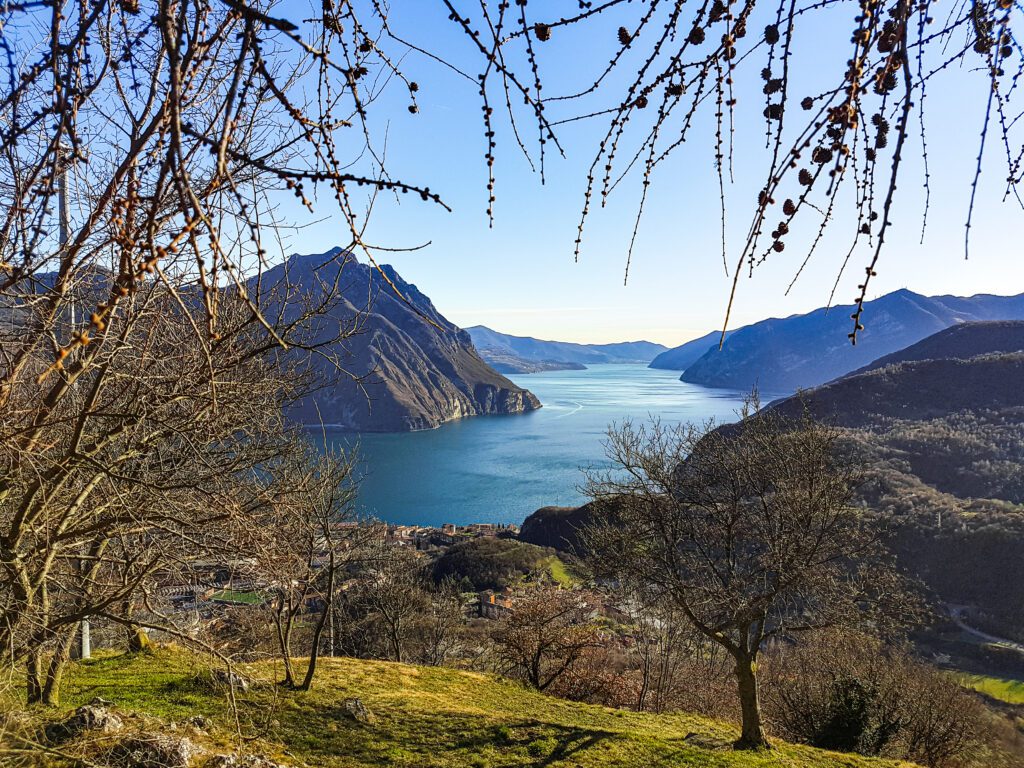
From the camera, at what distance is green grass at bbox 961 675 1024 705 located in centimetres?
2578

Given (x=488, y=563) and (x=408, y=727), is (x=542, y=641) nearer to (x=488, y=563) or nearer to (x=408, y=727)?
(x=408, y=727)

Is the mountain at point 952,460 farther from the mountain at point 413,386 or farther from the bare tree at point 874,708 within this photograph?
the mountain at point 413,386

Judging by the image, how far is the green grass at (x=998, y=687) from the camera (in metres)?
25.8

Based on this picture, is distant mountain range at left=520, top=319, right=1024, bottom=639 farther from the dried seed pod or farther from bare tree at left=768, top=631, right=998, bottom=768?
the dried seed pod

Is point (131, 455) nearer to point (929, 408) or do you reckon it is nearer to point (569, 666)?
point (569, 666)

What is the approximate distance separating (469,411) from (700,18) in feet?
461

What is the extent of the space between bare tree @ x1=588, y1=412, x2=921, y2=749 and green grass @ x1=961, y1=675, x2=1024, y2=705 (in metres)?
24.3

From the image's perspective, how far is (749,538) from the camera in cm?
936

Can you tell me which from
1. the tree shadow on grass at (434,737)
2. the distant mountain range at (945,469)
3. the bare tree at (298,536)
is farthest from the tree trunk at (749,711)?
the bare tree at (298,536)

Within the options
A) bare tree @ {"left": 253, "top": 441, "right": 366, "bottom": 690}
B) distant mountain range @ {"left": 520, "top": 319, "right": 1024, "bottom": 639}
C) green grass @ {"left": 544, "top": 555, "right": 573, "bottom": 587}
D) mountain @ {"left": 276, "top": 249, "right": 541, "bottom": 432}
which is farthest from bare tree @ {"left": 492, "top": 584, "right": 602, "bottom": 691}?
mountain @ {"left": 276, "top": 249, "right": 541, "bottom": 432}

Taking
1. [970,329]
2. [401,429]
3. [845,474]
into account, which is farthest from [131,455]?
[970,329]

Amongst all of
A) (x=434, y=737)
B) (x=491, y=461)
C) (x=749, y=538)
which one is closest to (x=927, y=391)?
(x=491, y=461)

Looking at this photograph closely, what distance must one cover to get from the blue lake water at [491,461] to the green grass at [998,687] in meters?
17.7

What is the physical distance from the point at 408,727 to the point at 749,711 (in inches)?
211
